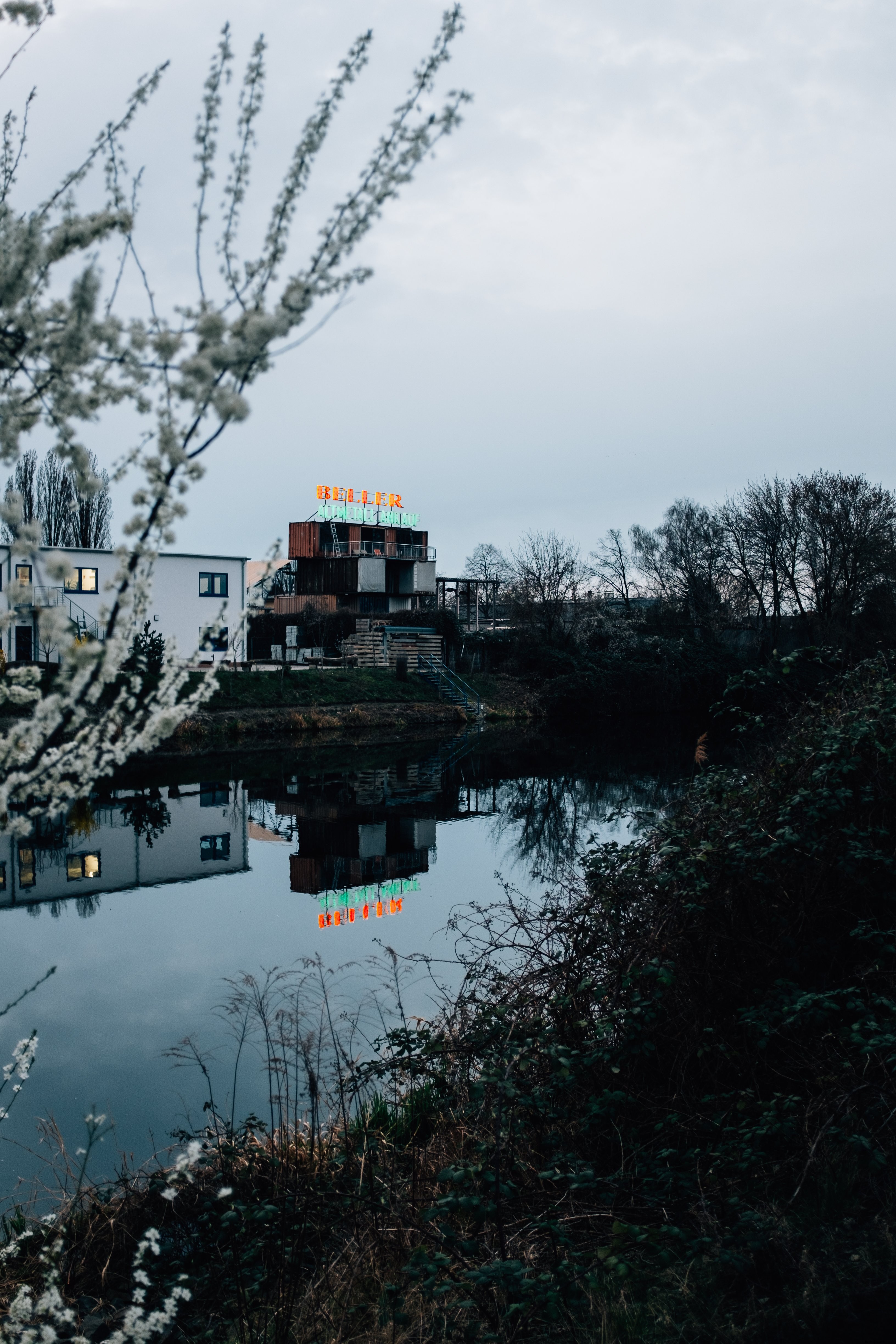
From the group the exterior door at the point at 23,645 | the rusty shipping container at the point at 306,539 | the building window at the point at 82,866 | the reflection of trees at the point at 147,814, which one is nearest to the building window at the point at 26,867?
the building window at the point at 82,866

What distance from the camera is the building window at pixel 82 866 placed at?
1616 cm

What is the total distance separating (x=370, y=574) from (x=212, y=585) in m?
17.0

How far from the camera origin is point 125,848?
1816 centimetres

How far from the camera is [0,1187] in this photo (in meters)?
6.45

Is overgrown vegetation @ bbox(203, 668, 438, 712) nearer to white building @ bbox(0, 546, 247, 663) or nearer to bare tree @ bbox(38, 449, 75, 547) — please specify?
white building @ bbox(0, 546, 247, 663)

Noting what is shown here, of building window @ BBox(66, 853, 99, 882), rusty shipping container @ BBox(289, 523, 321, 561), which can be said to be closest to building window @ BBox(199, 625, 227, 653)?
building window @ BBox(66, 853, 99, 882)

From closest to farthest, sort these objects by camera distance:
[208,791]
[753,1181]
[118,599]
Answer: [118,599] → [753,1181] → [208,791]

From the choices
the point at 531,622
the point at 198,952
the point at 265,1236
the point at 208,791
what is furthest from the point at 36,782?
the point at 531,622

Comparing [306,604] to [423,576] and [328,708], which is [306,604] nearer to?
[423,576]

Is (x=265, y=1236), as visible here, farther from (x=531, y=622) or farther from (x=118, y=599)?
(x=531, y=622)

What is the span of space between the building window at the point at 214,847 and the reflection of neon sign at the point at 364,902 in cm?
365

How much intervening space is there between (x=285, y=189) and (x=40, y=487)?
51.5 metres

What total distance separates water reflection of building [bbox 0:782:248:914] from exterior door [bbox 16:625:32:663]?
1484cm

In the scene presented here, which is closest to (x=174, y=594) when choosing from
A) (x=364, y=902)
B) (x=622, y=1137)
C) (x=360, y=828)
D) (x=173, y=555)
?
(x=173, y=555)
